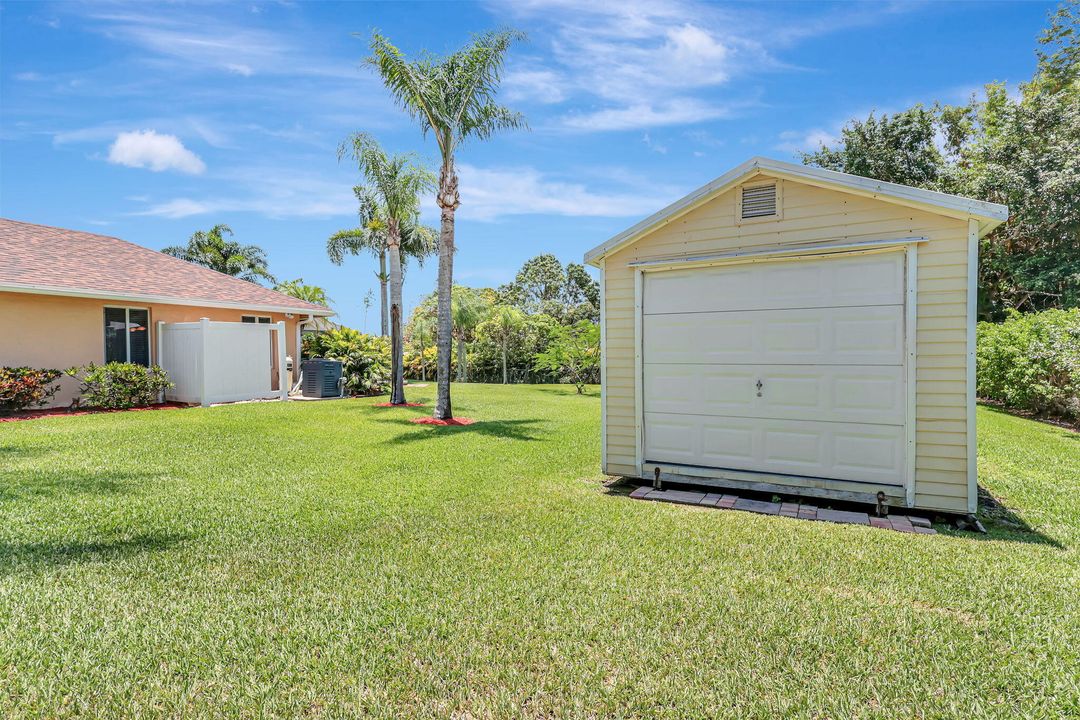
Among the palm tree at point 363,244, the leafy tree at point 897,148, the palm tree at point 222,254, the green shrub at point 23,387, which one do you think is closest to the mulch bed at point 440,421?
the green shrub at point 23,387

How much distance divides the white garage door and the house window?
43.0 feet

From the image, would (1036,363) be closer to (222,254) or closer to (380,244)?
(380,244)

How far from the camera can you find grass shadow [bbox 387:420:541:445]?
30.7ft

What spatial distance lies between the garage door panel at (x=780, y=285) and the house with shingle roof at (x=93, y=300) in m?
12.6

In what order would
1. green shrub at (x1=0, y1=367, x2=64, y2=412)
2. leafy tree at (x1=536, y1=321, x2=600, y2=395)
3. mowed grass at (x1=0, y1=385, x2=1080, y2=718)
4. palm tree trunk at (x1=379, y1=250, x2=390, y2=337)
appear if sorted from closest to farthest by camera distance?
mowed grass at (x1=0, y1=385, x2=1080, y2=718), green shrub at (x1=0, y1=367, x2=64, y2=412), leafy tree at (x1=536, y1=321, x2=600, y2=395), palm tree trunk at (x1=379, y1=250, x2=390, y2=337)

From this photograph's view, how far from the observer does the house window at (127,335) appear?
13047mm

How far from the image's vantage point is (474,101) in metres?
11.7

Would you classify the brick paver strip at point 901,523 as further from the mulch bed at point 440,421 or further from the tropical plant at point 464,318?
the tropical plant at point 464,318

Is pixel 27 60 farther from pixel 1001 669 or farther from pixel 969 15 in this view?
pixel 969 15

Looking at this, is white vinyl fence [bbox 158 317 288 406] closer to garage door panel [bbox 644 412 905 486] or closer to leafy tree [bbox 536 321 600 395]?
leafy tree [bbox 536 321 600 395]

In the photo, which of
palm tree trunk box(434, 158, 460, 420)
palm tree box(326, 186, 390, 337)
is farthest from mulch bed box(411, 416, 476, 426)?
palm tree box(326, 186, 390, 337)

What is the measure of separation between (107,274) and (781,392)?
15.5 m

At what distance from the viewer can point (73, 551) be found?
398 centimetres

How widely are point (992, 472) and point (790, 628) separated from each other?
19.7 ft
